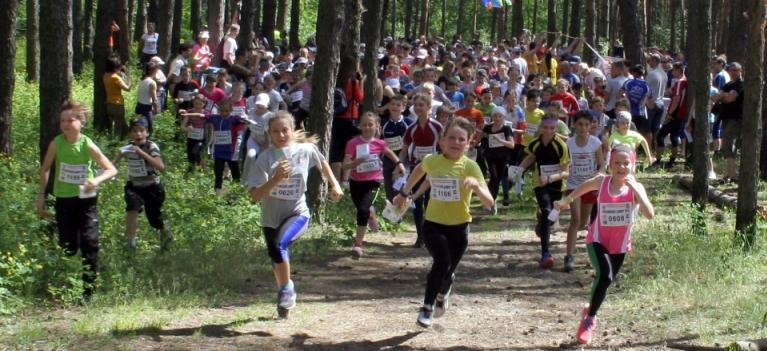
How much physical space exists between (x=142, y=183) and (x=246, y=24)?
16.6m

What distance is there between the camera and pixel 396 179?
41.5 ft

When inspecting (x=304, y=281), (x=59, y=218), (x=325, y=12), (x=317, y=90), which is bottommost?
(x=304, y=281)

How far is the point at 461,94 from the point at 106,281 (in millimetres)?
11277

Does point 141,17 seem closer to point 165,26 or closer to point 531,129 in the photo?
point 165,26

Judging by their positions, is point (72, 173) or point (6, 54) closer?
point (72, 173)

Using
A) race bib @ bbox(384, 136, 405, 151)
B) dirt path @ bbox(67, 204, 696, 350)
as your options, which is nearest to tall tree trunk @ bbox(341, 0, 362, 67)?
race bib @ bbox(384, 136, 405, 151)

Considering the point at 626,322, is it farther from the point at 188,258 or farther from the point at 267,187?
the point at 188,258

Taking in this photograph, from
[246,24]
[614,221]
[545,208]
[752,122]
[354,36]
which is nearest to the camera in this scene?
[614,221]

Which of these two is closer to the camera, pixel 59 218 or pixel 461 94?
pixel 59 218

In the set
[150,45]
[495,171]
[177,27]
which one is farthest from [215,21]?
[495,171]

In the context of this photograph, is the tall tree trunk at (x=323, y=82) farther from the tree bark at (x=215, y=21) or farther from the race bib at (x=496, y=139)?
the tree bark at (x=215, y=21)

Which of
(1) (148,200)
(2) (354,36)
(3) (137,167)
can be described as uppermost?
(2) (354,36)

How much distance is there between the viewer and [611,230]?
8758mm

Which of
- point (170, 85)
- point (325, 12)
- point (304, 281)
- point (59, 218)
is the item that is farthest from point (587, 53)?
point (59, 218)
